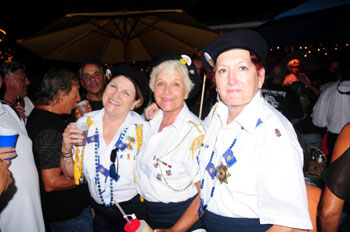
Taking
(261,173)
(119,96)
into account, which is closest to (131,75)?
(119,96)

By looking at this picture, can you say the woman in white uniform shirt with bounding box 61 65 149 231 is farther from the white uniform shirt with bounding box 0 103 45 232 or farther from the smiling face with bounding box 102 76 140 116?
the white uniform shirt with bounding box 0 103 45 232

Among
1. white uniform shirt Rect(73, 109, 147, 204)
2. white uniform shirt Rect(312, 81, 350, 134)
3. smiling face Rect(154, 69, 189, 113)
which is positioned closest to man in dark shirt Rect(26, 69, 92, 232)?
white uniform shirt Rect(73, 109, 147, 204)

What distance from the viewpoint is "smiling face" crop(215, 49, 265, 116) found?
5.96ft

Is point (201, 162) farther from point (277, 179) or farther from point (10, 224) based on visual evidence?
point (10, 224)

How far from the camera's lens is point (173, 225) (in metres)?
2.45

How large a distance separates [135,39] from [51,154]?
4088mm

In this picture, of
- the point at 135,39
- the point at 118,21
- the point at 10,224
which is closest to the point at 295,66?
the point at 135,39

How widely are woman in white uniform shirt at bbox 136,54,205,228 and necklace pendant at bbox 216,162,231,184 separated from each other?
0.49 meters

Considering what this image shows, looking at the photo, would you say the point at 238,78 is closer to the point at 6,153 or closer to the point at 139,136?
the point at 139,136

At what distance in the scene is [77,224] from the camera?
2898mm

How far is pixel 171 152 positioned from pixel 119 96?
36.1 inches

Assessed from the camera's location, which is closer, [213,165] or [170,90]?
[213,165]

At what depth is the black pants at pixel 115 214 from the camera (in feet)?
8.97

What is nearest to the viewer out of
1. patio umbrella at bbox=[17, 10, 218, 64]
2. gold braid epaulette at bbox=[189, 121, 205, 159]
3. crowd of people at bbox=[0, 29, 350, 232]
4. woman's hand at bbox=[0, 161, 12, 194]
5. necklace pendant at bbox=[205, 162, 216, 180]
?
crowd of people at bbox=[0, 29, 350, 232]
